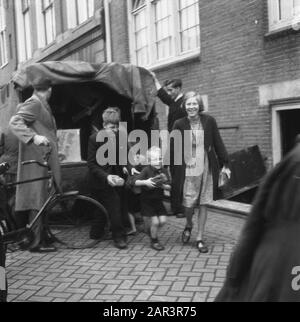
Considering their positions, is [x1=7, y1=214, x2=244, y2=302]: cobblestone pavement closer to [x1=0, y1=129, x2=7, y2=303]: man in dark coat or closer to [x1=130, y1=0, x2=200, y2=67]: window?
[x1=0, y1=129, x2=7, y2=303]: man in dark coat

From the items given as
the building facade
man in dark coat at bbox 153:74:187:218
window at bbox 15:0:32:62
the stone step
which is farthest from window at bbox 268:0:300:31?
window at bbox 15:0:32:62

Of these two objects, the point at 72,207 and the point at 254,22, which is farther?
the point at 254,22

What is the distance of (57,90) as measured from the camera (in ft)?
24.1

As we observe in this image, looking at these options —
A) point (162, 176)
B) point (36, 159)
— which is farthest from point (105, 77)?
point (162, 176)

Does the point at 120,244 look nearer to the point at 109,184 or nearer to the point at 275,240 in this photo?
the point at 109,184

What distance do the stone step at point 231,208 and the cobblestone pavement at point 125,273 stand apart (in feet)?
3.51

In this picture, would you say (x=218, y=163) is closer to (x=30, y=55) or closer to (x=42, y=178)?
(x=42, y=178)

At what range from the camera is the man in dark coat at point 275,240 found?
1.92 metres

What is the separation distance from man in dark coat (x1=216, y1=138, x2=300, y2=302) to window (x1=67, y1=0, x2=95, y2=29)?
1390cm

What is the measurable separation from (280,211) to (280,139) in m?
6.00

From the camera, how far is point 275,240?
78.7 inches

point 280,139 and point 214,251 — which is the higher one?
point 280,139

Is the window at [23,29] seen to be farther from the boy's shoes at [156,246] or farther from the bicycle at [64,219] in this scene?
the boy's shoes at [156,246]
